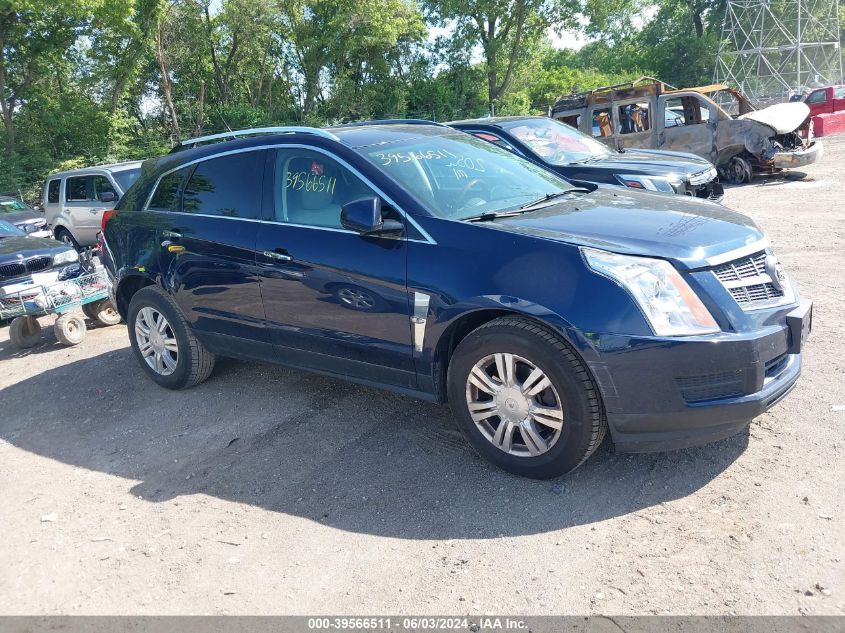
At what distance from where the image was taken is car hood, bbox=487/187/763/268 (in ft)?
11.6

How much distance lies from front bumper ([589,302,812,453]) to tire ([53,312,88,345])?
6.18m

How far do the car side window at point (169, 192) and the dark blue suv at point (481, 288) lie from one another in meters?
0.02

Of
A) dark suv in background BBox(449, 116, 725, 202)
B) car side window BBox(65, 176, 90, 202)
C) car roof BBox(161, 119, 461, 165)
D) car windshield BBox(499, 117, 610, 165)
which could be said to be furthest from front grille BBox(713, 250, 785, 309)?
car side window BBox(65, 176, 90, 202)

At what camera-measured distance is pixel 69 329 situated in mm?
7629

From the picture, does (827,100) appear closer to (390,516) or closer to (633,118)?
(633,118)

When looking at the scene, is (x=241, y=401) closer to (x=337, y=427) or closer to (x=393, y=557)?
(x=337, y=427)

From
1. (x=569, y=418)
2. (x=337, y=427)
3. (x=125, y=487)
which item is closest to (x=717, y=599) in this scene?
(x=569, y=418)

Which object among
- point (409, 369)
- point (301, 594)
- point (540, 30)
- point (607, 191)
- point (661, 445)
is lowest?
point (301, 594)

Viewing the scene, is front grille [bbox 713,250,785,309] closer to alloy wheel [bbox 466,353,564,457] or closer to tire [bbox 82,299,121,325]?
alloy wheel [bbox 466,353,564,457]

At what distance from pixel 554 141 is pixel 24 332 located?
709 centimetres

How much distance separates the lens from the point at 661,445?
3.43 metres

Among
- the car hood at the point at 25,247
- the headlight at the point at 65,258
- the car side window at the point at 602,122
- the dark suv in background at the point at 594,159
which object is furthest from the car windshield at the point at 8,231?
the car side window at the point at 602,122

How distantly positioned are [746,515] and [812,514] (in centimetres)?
28

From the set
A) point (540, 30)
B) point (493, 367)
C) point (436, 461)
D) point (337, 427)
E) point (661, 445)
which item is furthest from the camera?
point (540, 30)
